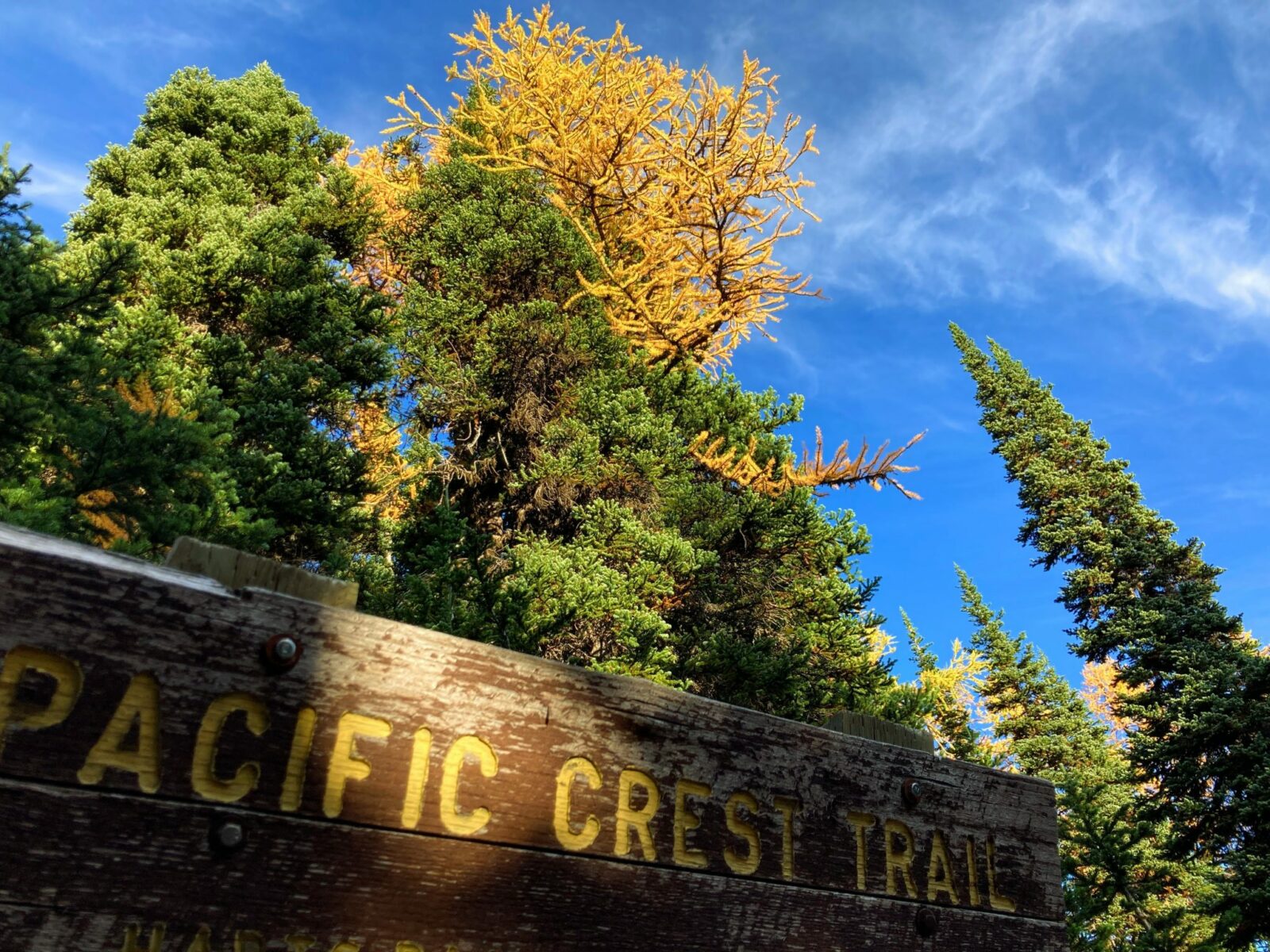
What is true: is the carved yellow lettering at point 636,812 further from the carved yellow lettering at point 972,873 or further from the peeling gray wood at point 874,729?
the carved yellow lettering at point 972,873

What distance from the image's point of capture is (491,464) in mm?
12688

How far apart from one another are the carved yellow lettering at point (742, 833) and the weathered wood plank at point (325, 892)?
1.5 inches

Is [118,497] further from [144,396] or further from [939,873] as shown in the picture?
[939,873]

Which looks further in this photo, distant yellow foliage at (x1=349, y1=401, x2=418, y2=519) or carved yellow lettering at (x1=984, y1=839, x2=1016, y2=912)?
Answer: distant yellow foliage at (x1=349, y1=401, x2=418, y2=519)

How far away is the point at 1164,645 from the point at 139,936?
1662cm

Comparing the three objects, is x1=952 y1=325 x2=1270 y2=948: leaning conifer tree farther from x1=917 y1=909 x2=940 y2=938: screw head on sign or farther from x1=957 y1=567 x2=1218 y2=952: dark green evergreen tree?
x1=917 y1=909 x2=940 y2=938: screw head on sign

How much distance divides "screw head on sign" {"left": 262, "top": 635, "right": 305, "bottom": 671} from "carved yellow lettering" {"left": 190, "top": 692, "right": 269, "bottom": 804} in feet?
0.18

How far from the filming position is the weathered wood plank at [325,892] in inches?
43.4

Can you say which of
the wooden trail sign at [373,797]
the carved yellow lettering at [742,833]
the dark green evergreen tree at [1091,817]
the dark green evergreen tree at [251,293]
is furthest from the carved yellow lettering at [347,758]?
the dark green evergreen tree at [1091,817]

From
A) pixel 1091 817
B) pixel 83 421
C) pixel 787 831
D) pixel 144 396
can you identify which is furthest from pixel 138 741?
pixel 1091 817

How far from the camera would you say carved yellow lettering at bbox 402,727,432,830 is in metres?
1.37

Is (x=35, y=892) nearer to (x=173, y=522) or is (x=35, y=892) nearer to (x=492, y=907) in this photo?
(x=492, y=907)

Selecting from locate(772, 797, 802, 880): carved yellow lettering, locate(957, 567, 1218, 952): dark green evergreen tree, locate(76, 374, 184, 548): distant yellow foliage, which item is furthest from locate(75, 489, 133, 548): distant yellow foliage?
locate(957, 567, 1218, 952): dark green evergreen tree

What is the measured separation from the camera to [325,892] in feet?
4.17
